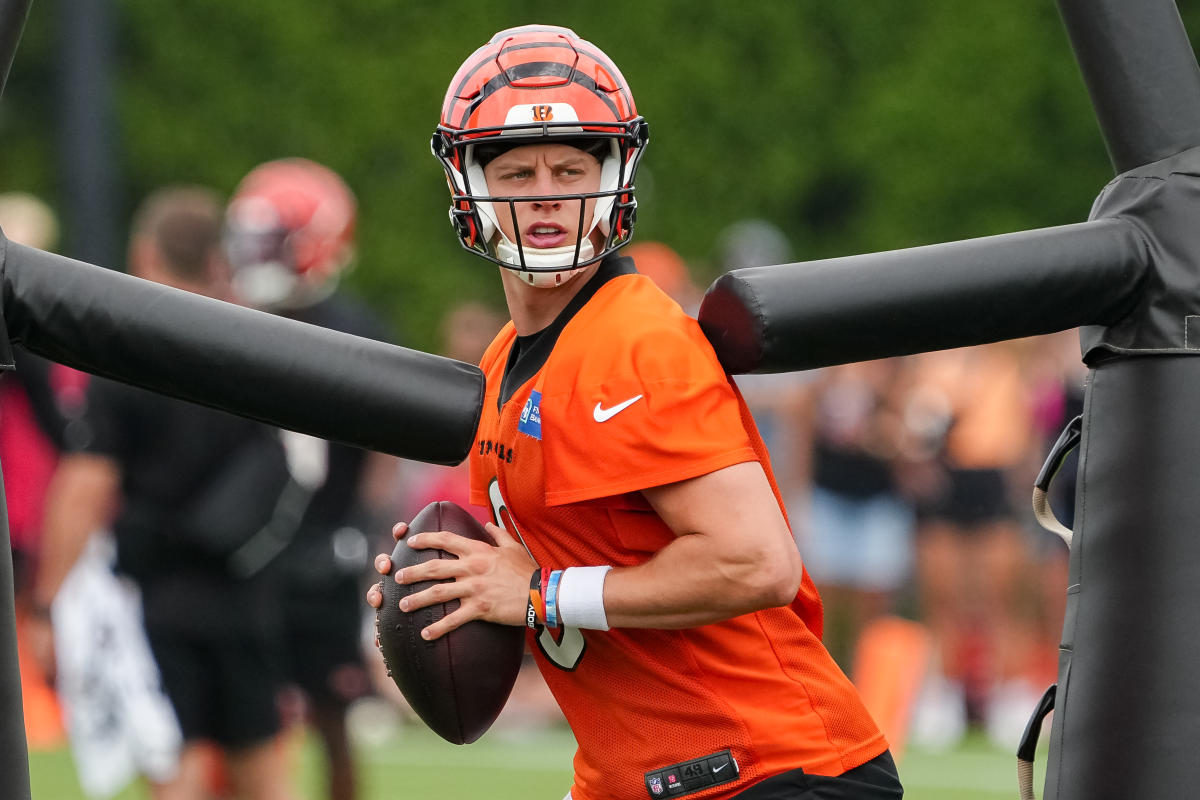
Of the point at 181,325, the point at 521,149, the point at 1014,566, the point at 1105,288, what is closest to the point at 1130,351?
the point at 1105,288

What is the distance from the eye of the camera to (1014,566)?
9898 mm

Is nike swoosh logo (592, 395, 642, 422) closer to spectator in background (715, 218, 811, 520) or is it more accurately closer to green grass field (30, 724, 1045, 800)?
green grass field (30, 724, 1045, 800)

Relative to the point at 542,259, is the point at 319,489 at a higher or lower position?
lower

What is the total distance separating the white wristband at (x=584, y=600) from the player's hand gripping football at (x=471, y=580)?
92mm

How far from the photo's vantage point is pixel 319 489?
20.3 ft

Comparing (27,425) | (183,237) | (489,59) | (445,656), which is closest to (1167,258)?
(489,59)

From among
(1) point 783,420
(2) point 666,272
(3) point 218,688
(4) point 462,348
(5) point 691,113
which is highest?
(5) point 691,113

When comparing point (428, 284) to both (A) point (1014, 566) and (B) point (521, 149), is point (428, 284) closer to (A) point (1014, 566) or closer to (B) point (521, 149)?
(A) point (1014, 566)

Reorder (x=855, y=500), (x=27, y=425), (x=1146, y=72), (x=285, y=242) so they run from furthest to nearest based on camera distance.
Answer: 1. (x=855, y=500)
2. (x=27, y=425)
3. (x=285, y=242)
4. (x=1146, y=72)

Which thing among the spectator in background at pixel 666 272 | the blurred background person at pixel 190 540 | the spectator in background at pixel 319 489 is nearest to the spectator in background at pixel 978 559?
the spectator in background at pixel 666 272

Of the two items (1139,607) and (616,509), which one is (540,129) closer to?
(616,509)

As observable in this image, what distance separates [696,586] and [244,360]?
83cm

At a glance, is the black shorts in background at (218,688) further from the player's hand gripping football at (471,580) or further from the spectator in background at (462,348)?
the spectator in background at (462,348)

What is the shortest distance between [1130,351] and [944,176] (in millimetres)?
15132
